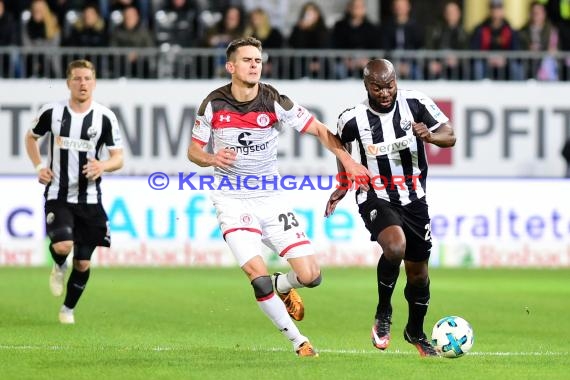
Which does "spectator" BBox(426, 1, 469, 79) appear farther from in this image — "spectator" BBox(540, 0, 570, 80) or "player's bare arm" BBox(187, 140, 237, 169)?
"player's bare arm" BBox(187, 140, 237, 169)

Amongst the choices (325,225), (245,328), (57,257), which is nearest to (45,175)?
(57,257)

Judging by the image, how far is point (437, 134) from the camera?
9.99 metres

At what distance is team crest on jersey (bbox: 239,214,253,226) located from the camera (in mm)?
10203

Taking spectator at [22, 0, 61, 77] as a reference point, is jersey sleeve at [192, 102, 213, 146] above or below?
below

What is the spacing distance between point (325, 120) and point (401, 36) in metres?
1.80

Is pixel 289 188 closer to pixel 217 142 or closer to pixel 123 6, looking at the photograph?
pixel 123 6

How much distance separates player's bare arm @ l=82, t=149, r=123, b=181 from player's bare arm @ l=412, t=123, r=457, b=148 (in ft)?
12.5

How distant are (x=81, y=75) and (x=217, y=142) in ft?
9.43

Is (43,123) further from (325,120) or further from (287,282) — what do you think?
(325,120)

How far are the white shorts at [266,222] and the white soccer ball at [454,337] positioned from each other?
1154 mm

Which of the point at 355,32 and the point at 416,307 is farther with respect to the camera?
the point at 355,32

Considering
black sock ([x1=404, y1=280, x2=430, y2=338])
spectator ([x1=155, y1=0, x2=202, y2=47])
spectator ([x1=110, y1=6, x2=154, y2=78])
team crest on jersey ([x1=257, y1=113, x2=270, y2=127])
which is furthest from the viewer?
spectator ([x1=155, y1=0, x2=202, y2=47])

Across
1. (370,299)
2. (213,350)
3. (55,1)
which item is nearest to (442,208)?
(370,299)

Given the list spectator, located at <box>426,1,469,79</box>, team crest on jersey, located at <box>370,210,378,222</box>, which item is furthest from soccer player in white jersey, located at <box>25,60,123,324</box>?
spectator, located at <box>426,1,469,79</box>
